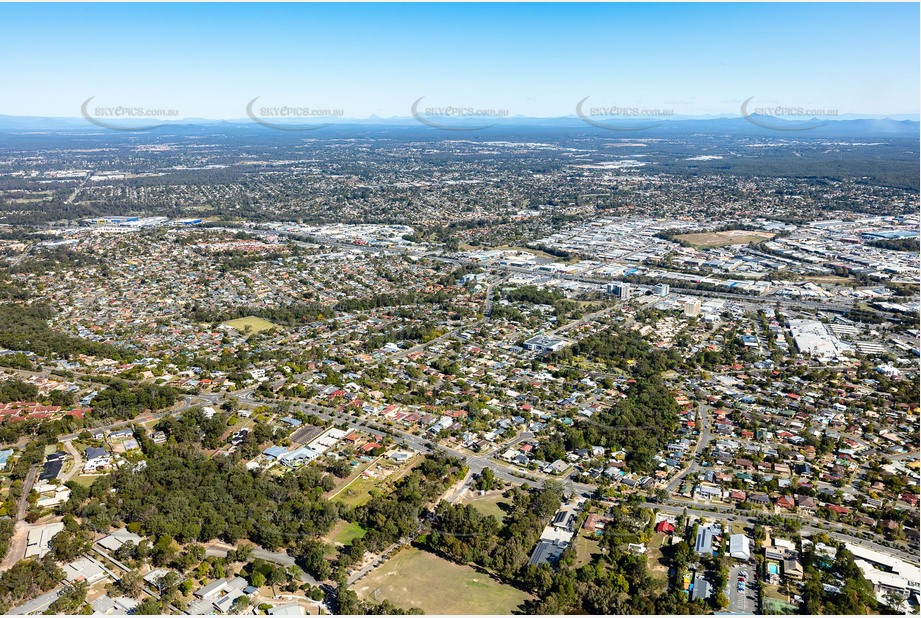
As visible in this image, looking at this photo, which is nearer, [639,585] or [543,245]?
[639,585]

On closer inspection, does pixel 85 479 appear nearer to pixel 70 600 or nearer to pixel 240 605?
pixel 70 600

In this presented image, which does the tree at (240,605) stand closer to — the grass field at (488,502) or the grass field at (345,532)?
the grass field at (345,532)

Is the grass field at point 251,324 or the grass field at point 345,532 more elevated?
the grass field at point 345,532

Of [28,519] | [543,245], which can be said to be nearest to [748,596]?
[28,519]

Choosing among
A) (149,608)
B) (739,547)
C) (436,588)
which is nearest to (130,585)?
(149,608)

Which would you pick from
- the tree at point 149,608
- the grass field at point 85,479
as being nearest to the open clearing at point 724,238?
the grass field at point 85,479

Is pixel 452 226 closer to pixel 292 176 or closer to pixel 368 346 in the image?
pixel 368 346
